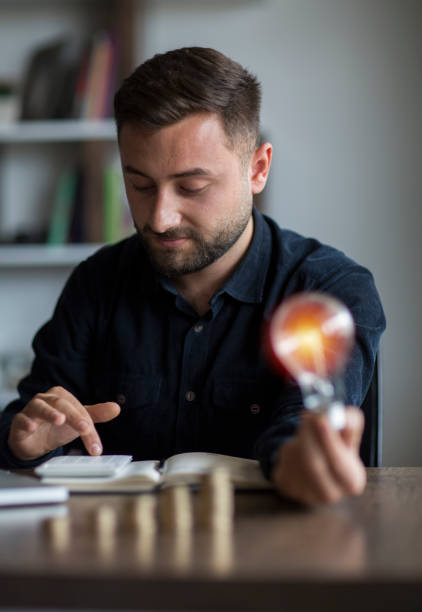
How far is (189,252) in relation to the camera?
1.31 metres

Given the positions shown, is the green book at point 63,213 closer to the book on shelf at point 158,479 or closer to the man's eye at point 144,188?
the man's eye at point 144,188

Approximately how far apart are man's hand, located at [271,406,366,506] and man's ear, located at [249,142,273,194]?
2.57ft

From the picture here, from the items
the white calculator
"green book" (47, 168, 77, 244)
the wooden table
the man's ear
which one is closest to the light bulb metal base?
the wooden table

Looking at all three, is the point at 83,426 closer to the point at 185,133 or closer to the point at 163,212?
the point at 163,212

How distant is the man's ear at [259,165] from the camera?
1.45 m

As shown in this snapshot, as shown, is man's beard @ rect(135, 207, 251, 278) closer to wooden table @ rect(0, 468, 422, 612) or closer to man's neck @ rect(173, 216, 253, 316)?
man's neck @ rect(173, 216, 253, 316)

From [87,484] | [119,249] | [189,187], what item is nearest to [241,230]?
[189,187]

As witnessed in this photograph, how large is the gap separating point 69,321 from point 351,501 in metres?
0.79

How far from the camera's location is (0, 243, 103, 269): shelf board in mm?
2695

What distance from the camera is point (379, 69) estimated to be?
276 centimetres

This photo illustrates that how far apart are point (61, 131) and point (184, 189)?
1598 mm

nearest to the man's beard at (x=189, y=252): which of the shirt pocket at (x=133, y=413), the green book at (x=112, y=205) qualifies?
the shirt pocket at (x=133, y=413)

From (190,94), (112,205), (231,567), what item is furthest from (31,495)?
(112,205)

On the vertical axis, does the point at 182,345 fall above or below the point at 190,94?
below
